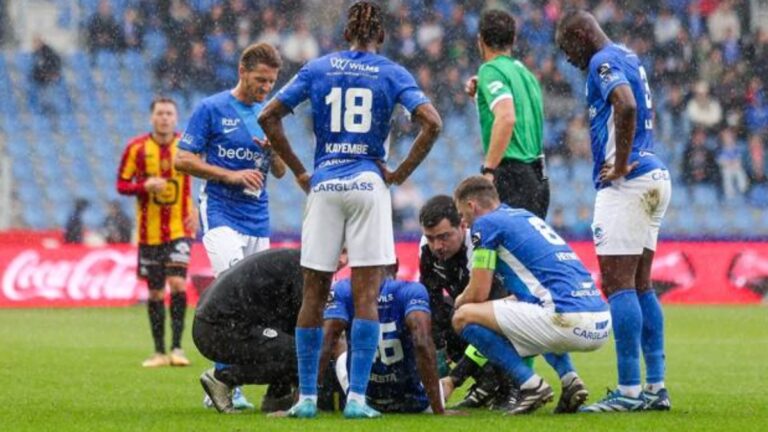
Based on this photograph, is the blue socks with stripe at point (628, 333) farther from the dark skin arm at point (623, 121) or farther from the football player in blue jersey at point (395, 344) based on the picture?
the football player in blue jersey at point (395, 344)

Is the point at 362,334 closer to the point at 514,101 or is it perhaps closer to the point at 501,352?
the point at 501,352

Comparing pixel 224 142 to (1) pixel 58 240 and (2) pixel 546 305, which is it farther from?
(1) pixel 58 240

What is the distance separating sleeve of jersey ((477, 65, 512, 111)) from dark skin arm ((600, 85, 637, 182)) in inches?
54.2

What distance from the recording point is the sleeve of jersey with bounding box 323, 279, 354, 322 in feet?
28.8

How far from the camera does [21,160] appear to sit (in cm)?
2592

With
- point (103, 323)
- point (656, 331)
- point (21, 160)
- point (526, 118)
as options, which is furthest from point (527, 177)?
point (21, 160)

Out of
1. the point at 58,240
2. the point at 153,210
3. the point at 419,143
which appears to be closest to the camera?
the point at 419,143

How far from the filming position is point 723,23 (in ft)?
93.4

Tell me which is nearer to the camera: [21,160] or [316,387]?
[316,387]

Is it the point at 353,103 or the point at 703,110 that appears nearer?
the point at 353,103

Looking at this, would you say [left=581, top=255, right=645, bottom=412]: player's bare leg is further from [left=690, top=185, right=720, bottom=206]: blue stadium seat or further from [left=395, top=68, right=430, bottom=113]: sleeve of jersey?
[left=690, top=185, right=720, bottom=206]: blue stadium seat

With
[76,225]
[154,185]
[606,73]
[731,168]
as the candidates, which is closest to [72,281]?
[76,225]

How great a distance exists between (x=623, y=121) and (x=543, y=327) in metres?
1.22

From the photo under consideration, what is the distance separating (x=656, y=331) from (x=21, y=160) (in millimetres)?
18394
